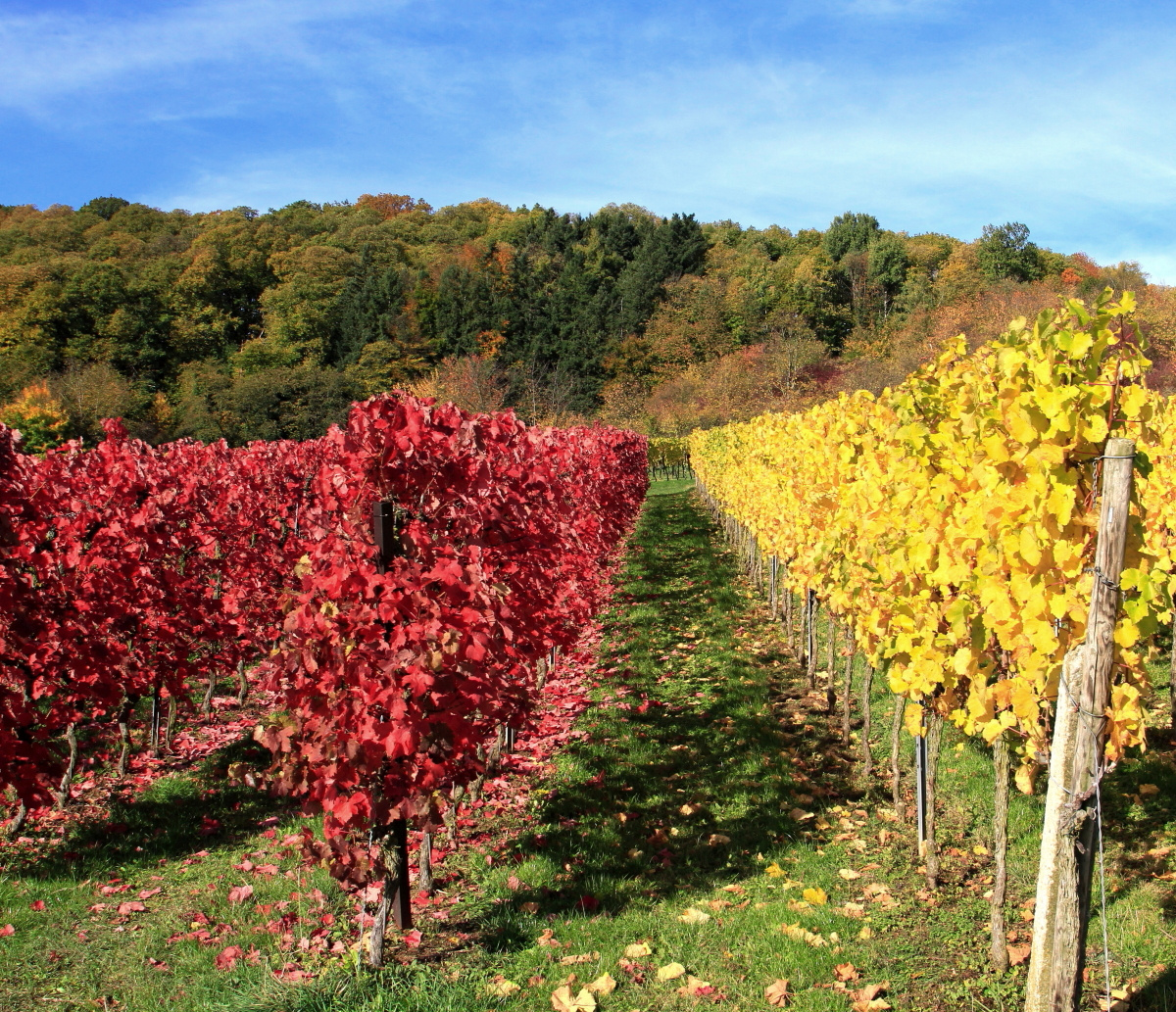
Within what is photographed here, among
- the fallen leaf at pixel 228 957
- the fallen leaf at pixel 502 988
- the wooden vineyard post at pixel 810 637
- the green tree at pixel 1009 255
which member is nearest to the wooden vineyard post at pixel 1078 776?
the fallen leaf at pixel 502 988

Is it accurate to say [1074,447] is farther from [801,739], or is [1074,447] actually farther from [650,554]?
[650,554]

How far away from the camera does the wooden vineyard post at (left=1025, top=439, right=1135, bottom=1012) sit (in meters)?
2.44

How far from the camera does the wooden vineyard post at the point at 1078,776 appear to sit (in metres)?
2.44

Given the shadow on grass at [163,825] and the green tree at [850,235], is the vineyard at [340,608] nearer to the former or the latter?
the shadow on grass at [163,825]

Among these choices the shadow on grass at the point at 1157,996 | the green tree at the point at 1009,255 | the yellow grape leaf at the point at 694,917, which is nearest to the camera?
the shadow on grass at the point at 1157,996

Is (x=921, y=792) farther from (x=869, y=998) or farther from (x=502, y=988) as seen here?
(x=502, y=988)

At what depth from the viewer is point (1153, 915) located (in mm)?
3836

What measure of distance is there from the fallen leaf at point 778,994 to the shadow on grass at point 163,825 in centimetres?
376

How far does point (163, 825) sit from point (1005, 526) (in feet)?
18.9

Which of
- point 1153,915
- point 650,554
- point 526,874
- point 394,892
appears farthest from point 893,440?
point 650,554

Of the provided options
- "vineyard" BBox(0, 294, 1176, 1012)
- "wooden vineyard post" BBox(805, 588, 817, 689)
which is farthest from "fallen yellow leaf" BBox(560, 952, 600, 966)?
"wooden vineyard post" BBox(805, 588, 817, 689)

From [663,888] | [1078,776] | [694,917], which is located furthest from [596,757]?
[1078,776]

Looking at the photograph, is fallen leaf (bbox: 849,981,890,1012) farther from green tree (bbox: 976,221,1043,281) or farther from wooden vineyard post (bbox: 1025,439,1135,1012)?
green tree (bbox: 976,221,1043,281)

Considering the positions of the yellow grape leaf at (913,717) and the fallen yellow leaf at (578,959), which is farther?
the yellow grape leaf at (913,717)
